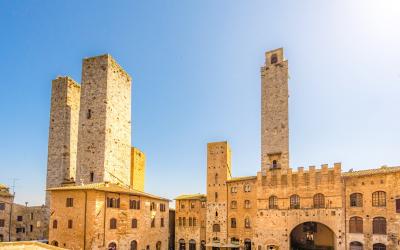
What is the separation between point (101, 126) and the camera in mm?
42750

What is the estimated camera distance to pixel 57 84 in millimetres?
51062

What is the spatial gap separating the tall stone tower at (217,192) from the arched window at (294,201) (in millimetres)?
9280

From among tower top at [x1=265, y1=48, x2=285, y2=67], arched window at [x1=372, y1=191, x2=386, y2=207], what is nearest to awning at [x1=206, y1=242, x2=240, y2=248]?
arched window at [x1=372, y1=191, x2=386, y2=207]

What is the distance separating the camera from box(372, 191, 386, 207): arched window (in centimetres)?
3685

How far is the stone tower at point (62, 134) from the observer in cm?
4809

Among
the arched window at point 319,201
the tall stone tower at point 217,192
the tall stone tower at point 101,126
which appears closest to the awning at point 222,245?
the tall stone tower at point 217,192

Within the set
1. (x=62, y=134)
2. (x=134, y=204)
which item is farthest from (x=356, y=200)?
(x=62, y=134)

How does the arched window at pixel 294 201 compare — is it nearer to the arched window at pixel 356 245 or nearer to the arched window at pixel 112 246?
the arched window at pixel 356 245

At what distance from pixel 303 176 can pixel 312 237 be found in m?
8.60

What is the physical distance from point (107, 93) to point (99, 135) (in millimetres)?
5387

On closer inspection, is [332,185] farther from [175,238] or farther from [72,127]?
[72,127]

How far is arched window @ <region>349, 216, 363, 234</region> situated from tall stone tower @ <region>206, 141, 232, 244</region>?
16.0 metres

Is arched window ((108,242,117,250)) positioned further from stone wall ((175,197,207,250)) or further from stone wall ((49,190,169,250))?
stone wall ((175,197,207,250))

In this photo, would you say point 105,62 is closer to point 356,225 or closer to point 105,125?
point 105,125
